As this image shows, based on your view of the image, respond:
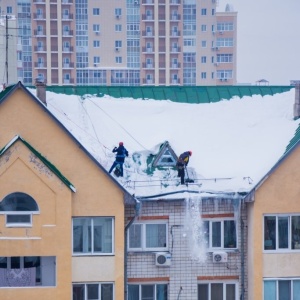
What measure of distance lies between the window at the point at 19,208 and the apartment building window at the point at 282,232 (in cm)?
797

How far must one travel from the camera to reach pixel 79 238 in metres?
22.1

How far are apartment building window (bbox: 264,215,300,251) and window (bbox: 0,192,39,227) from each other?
7.97 metres

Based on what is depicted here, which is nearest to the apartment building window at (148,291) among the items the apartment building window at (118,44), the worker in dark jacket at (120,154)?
the worker in dark jacket at (120,154)

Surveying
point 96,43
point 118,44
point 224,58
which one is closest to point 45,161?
point 96,43

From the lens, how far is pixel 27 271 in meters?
21.9

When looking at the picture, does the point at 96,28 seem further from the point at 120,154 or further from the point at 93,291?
the point at 93,291

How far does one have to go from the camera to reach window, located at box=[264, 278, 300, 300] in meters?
22.5

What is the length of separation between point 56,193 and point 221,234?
6.12 m

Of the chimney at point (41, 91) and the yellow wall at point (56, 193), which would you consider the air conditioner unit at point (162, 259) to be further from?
the chimney at point (41, 91)

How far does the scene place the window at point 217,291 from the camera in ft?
76.1

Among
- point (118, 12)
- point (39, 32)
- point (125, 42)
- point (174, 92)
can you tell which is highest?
point (118, 12)

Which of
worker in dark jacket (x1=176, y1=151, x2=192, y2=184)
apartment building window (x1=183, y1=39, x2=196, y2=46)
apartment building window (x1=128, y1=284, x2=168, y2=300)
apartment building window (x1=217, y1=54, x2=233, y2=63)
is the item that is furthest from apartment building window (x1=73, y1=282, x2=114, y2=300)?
apartment building window (x1=217, y1=54, x2=233, y2=63)

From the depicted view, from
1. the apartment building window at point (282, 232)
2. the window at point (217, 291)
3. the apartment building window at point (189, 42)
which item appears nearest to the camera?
the apartment building window at point (282, 232)

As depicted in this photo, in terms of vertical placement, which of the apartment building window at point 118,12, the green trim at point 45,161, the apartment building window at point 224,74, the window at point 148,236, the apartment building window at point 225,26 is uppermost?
the apartment building window at point 118,12
